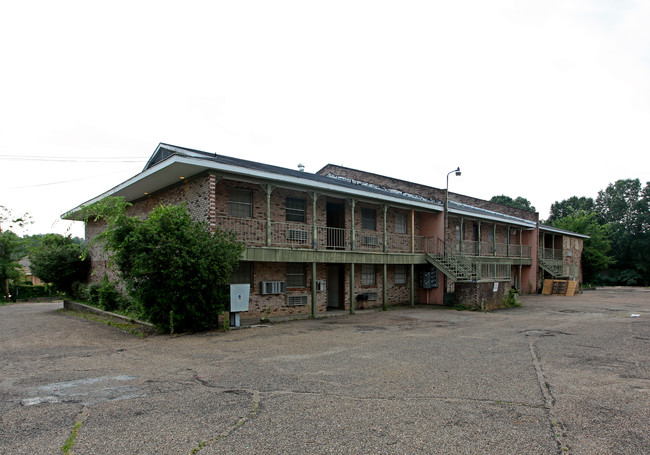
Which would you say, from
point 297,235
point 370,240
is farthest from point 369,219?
point 297,235

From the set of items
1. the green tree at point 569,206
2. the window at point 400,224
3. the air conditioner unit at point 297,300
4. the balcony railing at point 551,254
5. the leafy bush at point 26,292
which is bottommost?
the leafy bush at point 26,292

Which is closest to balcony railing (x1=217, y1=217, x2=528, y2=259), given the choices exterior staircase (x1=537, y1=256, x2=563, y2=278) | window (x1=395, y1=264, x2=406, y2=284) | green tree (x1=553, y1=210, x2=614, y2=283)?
window (x1=395, y1=264, x2=406, y2=284)

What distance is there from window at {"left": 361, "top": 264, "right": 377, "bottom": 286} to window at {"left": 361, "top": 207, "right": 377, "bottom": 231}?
1.75 metres

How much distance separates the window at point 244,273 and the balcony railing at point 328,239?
33.1 inches

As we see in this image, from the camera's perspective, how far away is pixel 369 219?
19.4m

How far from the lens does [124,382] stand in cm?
657

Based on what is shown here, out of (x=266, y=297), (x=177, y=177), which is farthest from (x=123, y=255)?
(x=266, y=297)

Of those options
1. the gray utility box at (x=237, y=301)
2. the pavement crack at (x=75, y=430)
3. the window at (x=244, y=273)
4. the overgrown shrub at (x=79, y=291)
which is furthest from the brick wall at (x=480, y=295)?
the overgrown shrub at (x=79, y=291)

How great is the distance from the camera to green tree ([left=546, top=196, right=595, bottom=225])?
64438 mm

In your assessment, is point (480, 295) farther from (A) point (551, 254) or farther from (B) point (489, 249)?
(A) point (551, 254)

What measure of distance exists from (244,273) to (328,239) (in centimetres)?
466

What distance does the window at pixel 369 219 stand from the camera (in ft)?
62.7

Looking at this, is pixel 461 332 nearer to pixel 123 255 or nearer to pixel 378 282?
pixel 378 282

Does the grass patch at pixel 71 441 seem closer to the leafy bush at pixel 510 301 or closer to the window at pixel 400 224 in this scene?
the window at pixel 400 224
